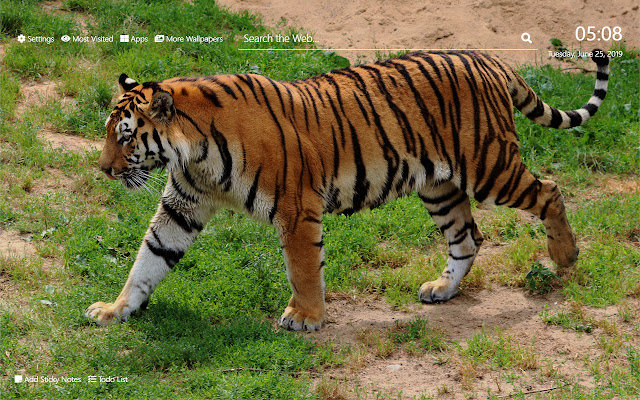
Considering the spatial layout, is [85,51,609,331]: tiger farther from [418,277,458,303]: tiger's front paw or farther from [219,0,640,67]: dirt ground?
[219,0,640,67]: dirt ground

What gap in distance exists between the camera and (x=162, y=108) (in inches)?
198

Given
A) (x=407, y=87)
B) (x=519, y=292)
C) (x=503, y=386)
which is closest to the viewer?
(x=503, y=386)

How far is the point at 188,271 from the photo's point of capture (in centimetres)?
595

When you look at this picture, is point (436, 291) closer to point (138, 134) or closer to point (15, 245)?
point (138, 134)

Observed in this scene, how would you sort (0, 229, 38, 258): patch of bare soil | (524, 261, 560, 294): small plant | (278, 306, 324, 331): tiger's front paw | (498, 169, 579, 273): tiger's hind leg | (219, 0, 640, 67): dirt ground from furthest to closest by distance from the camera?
(219, 0, 640, 67): dirt ground → (0, 229, 38, 258): patch of bare soil → (524, 261, 560, 294): small plant → (498, 169, 579, 273): tiger's hind leg → (278, 306, 324, 331): tiger's front paw

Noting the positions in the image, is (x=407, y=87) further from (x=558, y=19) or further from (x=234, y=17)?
(x=558, y=19)

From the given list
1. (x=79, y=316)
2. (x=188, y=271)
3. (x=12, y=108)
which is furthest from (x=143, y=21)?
(x=79, y=316)

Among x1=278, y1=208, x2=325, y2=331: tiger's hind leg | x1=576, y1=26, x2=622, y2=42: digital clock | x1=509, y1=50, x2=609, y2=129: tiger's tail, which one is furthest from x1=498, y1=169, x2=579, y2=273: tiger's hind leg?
x1=576, y1=26, x2=622, y2=42: digital clock

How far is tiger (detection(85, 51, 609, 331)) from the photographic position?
5.16 meters

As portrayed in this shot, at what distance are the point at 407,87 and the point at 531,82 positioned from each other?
3.65 m

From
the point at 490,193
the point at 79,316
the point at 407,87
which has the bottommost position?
the point at 79,316

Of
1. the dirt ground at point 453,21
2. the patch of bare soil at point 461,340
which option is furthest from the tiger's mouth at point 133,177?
the dirt ground at point 453,21

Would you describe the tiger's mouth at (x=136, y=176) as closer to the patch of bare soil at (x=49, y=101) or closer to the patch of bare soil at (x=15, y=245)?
the patch of bare soil at (x=15, y=245)

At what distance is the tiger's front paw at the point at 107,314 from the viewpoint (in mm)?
5230
